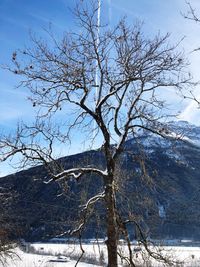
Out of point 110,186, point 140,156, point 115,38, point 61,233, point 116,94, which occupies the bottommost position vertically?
point 61,233

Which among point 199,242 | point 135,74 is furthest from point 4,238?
point 199,242

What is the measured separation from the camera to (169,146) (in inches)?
450

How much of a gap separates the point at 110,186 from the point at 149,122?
195cm

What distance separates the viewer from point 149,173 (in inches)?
493

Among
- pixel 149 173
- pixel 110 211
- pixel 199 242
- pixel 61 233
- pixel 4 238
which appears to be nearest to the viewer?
pixel 110 211

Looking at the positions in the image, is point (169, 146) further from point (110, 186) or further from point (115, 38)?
point (115, 38)

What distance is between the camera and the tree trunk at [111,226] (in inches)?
397

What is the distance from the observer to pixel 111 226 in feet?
33.5

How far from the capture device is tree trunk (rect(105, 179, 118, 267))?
10.1m

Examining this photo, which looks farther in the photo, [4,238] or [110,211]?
[4,238]

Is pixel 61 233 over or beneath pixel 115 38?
beneath

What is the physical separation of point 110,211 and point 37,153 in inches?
85.8

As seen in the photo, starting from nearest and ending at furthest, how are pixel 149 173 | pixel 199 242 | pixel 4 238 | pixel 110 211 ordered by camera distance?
pixel 110 211
pixel 149 173
pixel 4 238
pixel 199 242

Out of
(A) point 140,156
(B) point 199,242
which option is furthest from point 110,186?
(B) point 199,242
